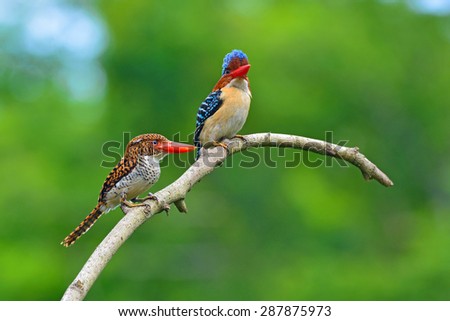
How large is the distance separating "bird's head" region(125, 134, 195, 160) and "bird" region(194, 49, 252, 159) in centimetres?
146

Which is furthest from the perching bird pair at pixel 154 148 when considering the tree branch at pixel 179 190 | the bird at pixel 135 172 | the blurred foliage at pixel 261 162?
the blurred foliage at pixel 261 162

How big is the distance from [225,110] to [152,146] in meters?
1.83

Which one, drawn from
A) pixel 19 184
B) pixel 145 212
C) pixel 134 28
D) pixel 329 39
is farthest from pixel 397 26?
pixel 145 212

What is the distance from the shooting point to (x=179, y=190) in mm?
4219

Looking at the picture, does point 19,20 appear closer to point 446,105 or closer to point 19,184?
point 19,184

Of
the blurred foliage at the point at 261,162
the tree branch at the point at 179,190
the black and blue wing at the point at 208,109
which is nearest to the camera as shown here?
the tree branch at the point at 179,190

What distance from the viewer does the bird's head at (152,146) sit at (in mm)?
4727

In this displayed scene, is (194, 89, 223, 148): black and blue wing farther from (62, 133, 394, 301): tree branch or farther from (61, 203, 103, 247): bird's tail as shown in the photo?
(61, 203, 103, 247): bird's tail

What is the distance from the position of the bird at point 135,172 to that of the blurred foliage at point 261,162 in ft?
37.3

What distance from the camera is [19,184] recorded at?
707 inches

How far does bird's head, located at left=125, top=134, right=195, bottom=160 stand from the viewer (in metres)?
4.73

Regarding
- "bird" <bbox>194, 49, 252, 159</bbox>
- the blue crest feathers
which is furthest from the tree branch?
"bird" <bbox>194, 49, 252, 159</bbox>

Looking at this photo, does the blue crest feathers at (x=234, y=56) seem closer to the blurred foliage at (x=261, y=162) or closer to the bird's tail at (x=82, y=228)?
the bird's tail at (x=82, y=228)

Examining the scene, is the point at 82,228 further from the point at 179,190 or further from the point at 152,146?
the point at 179,190
